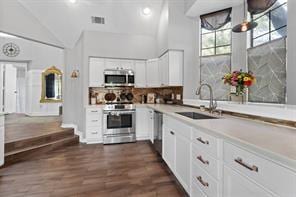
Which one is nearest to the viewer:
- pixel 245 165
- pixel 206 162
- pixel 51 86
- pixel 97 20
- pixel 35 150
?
pixel 245 165

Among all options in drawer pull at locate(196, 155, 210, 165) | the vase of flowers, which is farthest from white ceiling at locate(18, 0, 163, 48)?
drawer pull at locate(196, 155, 210, 165)

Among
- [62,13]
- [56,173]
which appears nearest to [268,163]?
[56,173]

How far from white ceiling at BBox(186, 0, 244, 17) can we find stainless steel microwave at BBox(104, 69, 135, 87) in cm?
209

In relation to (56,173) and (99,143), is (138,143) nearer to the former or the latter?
(99,143)

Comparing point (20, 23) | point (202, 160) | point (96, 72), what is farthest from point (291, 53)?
point (20, 23)

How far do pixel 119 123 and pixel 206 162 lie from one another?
305 cm

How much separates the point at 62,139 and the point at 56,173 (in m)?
1.64

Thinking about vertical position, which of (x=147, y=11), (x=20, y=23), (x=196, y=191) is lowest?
(x=196, y=191)

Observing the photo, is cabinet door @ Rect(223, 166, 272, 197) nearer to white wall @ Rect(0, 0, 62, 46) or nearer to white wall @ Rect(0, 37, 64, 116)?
white wall @ Rect(0, 0, 62, 46)

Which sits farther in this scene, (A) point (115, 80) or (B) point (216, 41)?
(A) point (115, 80)

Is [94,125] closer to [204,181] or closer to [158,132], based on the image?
[158,132]

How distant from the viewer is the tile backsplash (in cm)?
442

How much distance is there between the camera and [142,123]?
4566mm

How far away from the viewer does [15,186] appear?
2369 mm
